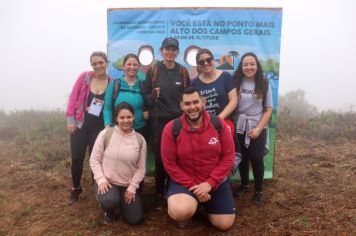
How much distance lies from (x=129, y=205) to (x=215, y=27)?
3211 millimetres

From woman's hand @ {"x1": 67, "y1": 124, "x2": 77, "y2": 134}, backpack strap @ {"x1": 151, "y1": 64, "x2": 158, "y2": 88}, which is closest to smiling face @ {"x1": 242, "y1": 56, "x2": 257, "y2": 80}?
backpack strap @ {"x1": 151, "y1": 64, "x2": 158, "y2": 88}

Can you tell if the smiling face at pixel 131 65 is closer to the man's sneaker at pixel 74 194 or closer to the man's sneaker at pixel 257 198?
the man's sneaker at pixel 74 194

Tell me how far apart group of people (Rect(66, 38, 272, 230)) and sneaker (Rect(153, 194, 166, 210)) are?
0.6 inches

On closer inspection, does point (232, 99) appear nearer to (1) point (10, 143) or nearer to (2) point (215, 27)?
(2) point (215, 27)

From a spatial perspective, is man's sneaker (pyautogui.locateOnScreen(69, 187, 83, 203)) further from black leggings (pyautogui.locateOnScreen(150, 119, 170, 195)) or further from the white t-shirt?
the white t-shirt

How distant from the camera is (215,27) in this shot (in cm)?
572

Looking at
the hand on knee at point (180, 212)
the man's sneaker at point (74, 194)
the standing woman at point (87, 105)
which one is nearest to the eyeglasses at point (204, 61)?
the standing woman at point (87, 105)

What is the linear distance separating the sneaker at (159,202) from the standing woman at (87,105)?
4.39ft

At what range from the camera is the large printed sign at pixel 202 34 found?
18.5ft

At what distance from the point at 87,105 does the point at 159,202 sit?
6.01 feet

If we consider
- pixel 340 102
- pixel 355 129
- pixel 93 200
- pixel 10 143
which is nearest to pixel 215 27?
pixel 93 200

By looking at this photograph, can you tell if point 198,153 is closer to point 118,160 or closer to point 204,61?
point 118,160

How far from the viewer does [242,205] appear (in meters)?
5.15

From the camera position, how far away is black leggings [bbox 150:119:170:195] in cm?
483
